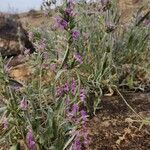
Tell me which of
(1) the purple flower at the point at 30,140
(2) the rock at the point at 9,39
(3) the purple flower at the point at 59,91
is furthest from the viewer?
(2) the rock at the point at 9,39

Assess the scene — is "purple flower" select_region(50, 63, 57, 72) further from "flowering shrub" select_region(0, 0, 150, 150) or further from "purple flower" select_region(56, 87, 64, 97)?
"purple flower" select_region(56, 87, 64, 97)

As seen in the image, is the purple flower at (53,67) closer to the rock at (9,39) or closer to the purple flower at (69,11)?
the purple flower at (69,11)

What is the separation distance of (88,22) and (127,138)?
1.66m

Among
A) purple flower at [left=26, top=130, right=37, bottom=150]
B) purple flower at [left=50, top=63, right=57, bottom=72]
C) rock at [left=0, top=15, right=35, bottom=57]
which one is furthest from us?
rock at [left=0, top=15, right=35, bottom=57]

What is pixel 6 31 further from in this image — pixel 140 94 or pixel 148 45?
pixel 140 94

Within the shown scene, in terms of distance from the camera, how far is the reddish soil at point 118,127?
288 cm

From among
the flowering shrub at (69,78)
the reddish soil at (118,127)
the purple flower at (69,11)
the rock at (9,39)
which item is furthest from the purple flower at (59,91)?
the rock at (9,39)

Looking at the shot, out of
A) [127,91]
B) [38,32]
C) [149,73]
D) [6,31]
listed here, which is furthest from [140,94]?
[6,31]

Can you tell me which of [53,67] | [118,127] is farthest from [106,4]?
[118,127]

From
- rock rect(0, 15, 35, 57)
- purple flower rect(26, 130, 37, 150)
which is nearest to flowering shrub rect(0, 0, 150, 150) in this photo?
purple flower rect(26, 130, 37, 150)

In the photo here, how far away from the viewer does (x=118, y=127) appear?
3102 millimetres

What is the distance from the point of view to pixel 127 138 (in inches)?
116

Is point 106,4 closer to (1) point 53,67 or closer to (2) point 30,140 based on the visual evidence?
(1) point 53,67

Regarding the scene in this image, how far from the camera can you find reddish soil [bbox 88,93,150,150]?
288cm
